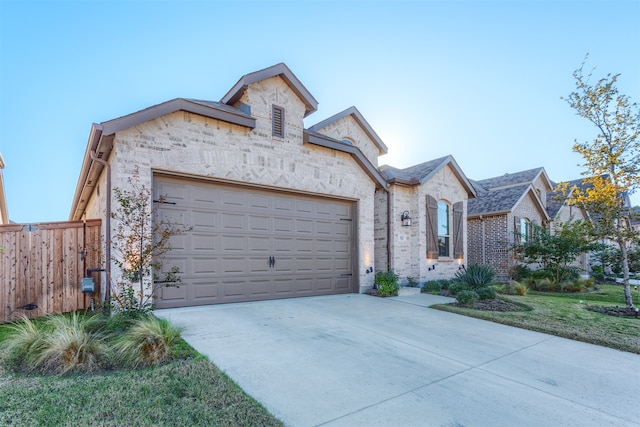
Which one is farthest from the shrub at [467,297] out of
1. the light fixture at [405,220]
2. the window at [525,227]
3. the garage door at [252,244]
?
the window at [525,227]

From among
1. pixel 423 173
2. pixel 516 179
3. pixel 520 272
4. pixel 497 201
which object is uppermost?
pixel 516 179

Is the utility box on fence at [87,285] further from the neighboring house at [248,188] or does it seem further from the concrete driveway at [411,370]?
the concrete driveway at [411,370]

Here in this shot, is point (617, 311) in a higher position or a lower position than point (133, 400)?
lower

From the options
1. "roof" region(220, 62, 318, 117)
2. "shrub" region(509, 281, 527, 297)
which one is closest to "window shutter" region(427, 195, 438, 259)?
"shrub" region(509, 281, 527, 297)

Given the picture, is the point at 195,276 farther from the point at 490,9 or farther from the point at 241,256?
the point at 490,9

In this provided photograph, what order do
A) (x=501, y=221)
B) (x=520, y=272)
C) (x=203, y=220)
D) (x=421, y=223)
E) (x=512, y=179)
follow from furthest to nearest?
(x=512, y=179) → (x=501, y=221) → (x=520, y=272) → (x=421, y=223) → (x=203, y=220)

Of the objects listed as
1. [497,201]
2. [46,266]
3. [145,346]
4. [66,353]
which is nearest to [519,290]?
[497,201]

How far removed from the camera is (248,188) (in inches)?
317

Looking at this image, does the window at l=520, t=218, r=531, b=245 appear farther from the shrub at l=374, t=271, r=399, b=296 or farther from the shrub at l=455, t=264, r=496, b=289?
the shrub at l=374, t=271, r=399, b=296

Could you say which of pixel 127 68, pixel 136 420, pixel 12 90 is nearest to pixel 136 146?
pixel 136 420

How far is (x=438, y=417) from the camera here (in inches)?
114

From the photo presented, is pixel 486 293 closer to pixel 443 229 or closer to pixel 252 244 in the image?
pixel 443 229

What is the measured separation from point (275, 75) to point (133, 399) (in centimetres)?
766

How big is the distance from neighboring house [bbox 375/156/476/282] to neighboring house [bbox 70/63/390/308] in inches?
49.4
